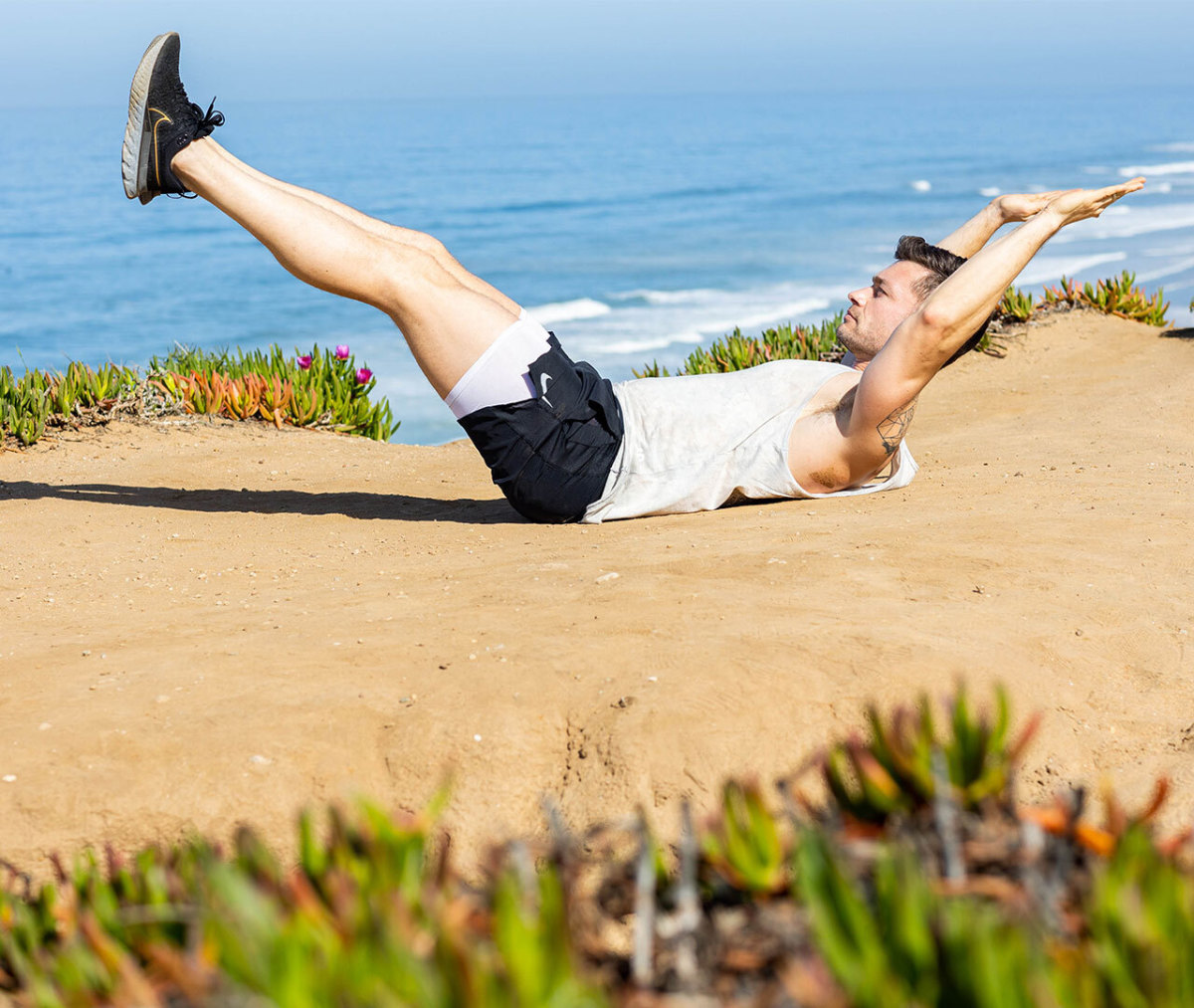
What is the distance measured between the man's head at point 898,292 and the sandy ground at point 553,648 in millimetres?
698

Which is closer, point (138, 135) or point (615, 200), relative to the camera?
point (138, 135)

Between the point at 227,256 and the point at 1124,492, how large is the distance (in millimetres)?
27552

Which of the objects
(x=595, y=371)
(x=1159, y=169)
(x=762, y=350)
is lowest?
(x=595, y=371)

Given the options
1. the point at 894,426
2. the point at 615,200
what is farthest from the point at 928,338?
the point at 615,200

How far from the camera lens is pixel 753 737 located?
2477 millimetres

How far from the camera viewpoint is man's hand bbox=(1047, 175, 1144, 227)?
163 inches

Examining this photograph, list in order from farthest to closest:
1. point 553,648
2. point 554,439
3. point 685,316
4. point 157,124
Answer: point 685,316 → point 554,439 → point 157,124 → point 553,648

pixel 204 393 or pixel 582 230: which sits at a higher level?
pixel 582 230

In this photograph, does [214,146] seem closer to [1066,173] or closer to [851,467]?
[851,467]

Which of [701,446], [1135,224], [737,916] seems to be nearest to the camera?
[737,916]

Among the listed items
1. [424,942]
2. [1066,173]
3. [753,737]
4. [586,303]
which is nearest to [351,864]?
[424,942]

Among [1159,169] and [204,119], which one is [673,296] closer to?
[204,119]

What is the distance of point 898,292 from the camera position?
4.71m

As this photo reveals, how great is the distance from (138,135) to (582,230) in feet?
96.6
